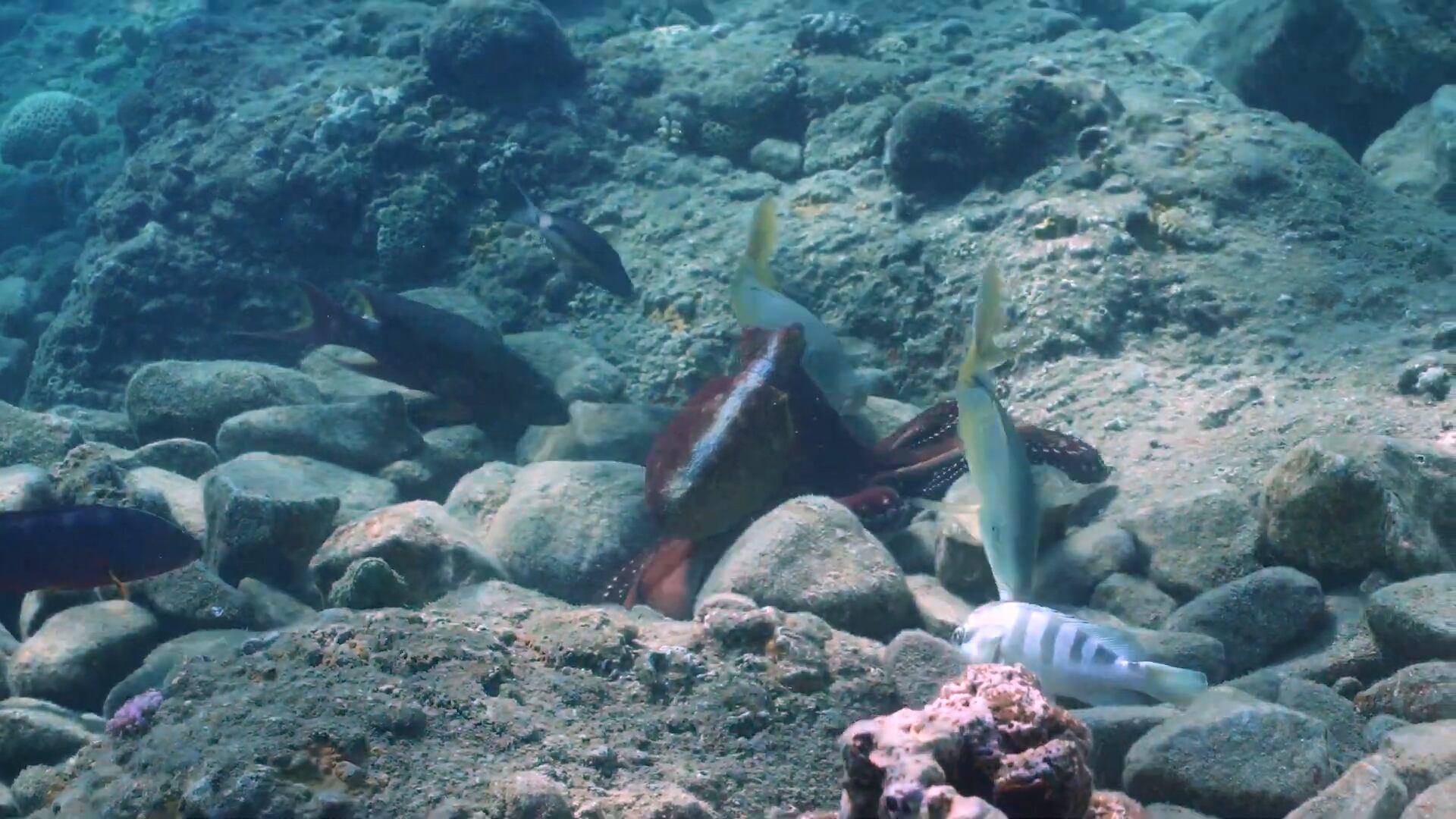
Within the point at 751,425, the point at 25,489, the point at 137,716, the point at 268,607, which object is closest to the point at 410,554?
the point at 268,607

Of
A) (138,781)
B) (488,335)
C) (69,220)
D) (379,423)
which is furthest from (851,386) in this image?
(69,220)

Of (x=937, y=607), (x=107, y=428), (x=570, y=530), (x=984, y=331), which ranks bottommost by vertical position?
(x=107, y=428)

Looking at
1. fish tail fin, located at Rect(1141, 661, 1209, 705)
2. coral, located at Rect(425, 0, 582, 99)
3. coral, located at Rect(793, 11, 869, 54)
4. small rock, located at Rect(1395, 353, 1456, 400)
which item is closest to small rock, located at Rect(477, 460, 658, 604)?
fish tail fin, located at Rect(1141, 661, 1209, 705)

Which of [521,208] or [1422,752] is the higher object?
[1422,752]

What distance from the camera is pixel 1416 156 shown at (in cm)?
754

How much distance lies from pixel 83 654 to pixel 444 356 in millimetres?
2629

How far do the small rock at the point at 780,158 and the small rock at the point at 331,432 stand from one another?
163 inches

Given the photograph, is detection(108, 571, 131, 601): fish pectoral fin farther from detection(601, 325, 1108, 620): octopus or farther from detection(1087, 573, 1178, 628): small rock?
detection(1087, 573, 1178, 628): small rock

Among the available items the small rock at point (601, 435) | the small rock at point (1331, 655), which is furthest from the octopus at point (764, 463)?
the small rock at point (1331, 655)

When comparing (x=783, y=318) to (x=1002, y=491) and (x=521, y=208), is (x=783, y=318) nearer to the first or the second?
(x=1002, y=491)

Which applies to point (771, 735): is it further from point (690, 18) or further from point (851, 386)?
point (690, 18)

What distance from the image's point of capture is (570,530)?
14.3ft

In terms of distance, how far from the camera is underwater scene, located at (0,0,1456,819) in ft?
7.82

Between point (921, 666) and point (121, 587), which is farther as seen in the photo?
point (121, 587)
